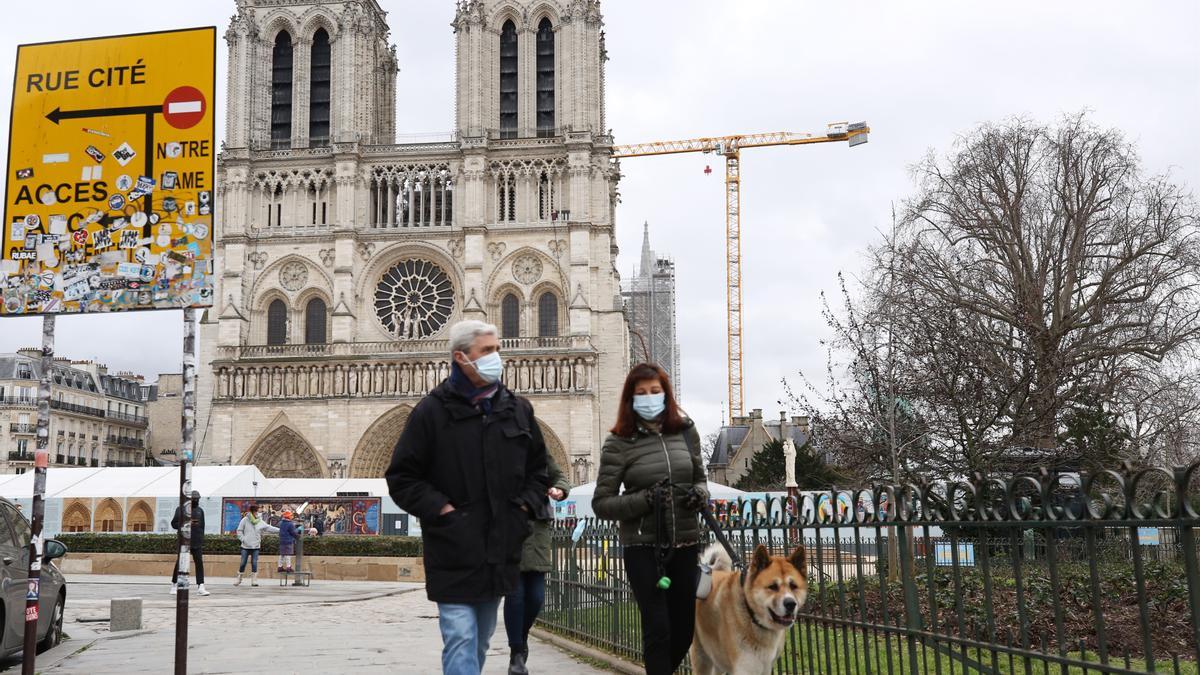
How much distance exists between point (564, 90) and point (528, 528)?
38.3 m

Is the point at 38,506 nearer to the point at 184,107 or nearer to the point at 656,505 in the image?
the point at 184,107

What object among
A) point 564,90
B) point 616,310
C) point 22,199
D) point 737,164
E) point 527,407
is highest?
point 737,164

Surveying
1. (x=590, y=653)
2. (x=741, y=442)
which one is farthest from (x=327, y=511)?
(x=741, y=442)

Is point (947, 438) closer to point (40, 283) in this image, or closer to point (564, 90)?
point (40, 283)

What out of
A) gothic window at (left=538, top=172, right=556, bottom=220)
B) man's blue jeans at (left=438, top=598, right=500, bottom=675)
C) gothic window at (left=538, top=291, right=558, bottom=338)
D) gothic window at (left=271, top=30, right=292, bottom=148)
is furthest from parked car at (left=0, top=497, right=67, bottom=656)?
gothic window at (left=271, top=30, right=292, bottom=148)

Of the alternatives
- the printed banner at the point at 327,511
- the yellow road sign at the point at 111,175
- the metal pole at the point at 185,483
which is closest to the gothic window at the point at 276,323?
the printed banner at the point at 327,511

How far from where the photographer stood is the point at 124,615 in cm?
1062

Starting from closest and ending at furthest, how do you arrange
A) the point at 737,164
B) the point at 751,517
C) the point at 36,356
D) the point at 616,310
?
the point at 751,517
the point at 616,310
the point at 36,356
the point at 737,164

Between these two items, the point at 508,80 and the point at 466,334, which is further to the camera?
the point at 508,80

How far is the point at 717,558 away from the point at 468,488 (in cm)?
148

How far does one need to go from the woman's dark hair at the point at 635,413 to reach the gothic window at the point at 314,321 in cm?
3840

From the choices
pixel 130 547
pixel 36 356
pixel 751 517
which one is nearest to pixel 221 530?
pixel 130 547

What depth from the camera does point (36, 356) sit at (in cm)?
5578

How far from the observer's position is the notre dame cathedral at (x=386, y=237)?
40.1 metres
